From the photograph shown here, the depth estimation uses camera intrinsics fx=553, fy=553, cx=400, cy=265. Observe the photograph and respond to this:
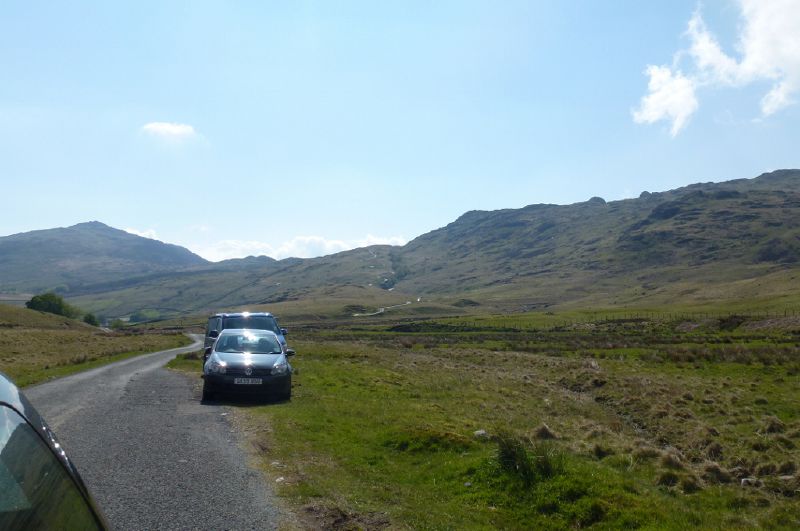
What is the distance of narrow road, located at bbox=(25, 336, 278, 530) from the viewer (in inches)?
307

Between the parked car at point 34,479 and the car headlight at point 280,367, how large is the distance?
50.9ft

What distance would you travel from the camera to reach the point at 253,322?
2850 cm

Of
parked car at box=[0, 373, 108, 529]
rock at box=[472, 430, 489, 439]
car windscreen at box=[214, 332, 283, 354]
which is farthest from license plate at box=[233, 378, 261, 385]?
parked car at box=[0, 373, 108, 529]

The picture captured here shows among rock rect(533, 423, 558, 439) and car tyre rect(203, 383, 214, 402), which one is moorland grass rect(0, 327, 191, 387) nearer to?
car tyre rect(203, 383, 214, 402)

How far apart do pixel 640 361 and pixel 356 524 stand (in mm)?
45900

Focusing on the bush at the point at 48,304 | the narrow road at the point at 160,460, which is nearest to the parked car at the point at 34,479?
the narrow road at the point at 160,460

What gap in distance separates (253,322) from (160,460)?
1836 cm

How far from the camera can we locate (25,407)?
10.5ft

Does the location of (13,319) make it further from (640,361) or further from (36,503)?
(36,503)

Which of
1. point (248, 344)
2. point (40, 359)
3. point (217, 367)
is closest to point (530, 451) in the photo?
point (217, 367)

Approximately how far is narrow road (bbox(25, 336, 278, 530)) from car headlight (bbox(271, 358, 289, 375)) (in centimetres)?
214

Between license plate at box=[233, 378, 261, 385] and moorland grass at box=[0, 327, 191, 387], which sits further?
moorland grass at box=[0, 327, 191, 387]

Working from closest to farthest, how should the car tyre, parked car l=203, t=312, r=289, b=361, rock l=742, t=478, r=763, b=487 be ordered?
1. rock l=742, t=478, r=763, b=487
2. the car tyre
3. parked car l=203, t=312, r=289, b=361

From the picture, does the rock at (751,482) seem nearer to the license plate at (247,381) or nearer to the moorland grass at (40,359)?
the license plate at (247,381)
